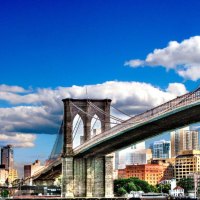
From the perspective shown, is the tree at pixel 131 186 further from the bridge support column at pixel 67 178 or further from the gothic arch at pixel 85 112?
the bridge support column at pixel 67 178

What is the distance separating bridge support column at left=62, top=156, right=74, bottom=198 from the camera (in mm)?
63031

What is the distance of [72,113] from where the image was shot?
6625cm

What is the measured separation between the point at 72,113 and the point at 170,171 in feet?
368

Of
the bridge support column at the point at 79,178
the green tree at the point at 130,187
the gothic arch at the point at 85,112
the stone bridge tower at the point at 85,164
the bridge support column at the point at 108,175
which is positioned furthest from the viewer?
the green tree at the point at 130,187

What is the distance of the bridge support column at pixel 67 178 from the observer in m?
63.0

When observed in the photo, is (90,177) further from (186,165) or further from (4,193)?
(186,165)

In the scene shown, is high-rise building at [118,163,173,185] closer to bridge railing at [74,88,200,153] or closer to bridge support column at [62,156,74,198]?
bridge support column at [62,156,74,198]

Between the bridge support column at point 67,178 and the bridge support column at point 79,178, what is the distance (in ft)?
1.86

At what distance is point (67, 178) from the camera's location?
63.4m

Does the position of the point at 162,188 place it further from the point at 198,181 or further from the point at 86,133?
the point at 86,133

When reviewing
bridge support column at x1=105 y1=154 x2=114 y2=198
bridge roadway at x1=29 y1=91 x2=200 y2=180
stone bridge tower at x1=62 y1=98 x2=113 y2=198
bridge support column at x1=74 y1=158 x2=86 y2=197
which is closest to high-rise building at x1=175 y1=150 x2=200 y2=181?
stone bridge tower at x1=62 y1=98 x2=113 y2=198

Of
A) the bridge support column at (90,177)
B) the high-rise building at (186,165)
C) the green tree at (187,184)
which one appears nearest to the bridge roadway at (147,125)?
the bridge support column at (90,177)

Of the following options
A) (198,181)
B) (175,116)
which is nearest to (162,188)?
(198,181)

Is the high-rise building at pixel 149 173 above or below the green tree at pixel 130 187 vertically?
above
